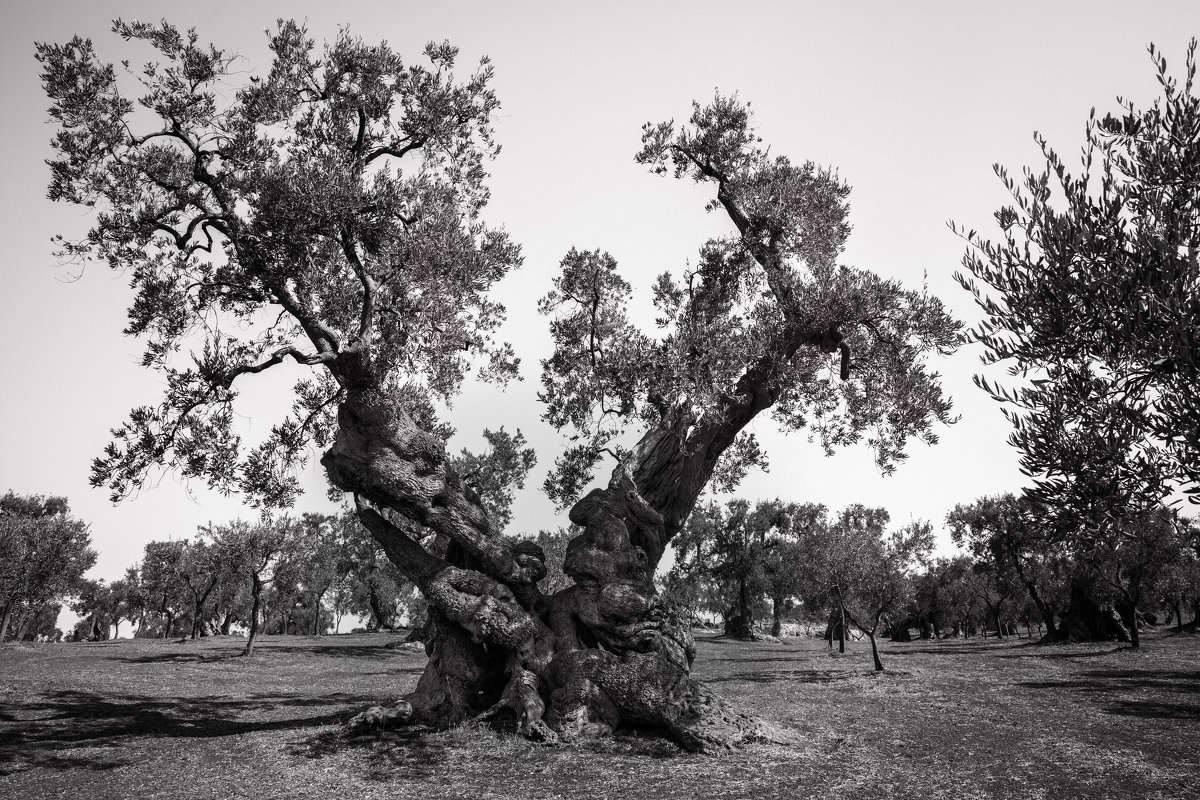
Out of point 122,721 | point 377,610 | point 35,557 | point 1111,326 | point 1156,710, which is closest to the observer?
point 1111,326

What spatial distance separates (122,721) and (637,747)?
636 inches

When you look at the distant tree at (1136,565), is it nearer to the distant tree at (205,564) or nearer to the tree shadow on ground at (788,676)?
the tree shadow on ground at (788,676)

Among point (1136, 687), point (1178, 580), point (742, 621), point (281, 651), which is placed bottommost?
point (742, 621)

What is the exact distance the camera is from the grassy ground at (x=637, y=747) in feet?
44.8

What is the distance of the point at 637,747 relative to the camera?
16.4 meters

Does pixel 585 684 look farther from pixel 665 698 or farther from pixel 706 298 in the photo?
pixel 706 298

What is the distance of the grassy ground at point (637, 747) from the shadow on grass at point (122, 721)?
0.26 ft

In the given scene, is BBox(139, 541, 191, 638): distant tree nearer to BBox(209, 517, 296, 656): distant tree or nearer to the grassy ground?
BBox(209, 517, 296, 656): distant tree

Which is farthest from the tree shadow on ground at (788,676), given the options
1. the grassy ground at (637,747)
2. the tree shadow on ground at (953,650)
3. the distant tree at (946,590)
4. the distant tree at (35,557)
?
the distant tree at (946,590)

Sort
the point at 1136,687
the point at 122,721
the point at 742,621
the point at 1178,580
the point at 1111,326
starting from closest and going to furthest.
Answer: the point at 1111,326 < the point at 122,721 < the point at 1136,687 < the point at 1178,580 < the point at 742,621

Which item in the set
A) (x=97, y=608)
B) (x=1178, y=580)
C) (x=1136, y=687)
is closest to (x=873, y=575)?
(x=1136, y=687)

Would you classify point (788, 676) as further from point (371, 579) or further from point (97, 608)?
point (97, 608)

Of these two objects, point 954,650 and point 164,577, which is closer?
point 954,650

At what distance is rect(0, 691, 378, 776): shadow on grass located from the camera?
15.8 m
